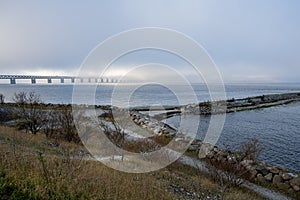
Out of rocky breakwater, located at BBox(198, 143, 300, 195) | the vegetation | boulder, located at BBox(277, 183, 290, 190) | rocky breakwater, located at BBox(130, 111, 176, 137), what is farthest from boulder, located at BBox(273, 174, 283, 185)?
rocky breakwater, located at BBox(130, 111, 176, 137)

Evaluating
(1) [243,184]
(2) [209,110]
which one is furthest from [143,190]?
(2) [209,110]

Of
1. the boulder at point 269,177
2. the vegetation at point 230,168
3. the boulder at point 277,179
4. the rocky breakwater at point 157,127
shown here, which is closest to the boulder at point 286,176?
the boulder at point 277,179

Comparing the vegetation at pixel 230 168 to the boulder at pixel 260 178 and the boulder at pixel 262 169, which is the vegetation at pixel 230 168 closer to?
the boulder at pixel 260 178

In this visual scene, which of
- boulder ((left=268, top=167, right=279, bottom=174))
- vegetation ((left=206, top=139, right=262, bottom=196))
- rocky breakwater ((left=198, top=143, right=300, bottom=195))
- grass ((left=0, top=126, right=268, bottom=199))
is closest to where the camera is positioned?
grass ((left=0, top=126, right=268, bottom=199))

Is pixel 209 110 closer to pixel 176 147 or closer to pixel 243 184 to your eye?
pixel 176 147

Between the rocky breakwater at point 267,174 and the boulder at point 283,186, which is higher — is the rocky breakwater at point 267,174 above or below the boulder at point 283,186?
above

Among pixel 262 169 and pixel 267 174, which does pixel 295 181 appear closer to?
pixel 267 174

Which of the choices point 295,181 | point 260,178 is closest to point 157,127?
point 260,178

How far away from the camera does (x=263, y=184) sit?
10172mm

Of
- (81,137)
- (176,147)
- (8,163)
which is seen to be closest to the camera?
(8,163)

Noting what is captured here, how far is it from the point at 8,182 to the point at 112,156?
643 centimetres

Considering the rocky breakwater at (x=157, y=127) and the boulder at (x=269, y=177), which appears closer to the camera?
the boulder at (x=269, y=177)

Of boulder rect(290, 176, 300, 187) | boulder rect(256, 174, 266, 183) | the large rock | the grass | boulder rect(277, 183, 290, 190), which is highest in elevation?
the grass

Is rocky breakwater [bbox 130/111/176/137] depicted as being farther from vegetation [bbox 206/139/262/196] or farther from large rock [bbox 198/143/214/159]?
vegetation [bbox 206/139/262/196]
